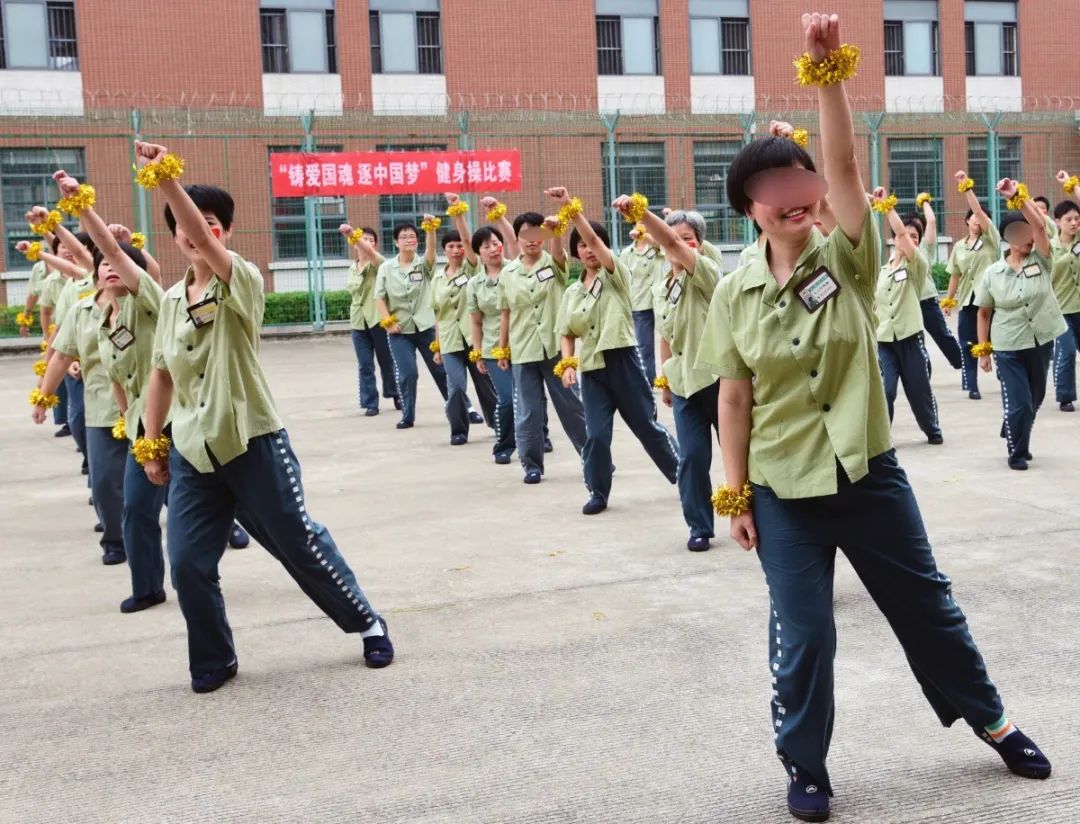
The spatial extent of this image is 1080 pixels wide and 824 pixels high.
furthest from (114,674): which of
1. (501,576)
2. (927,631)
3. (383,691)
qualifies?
(927,631)

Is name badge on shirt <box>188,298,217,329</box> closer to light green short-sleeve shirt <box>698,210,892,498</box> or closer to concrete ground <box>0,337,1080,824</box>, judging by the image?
concrete ground <box>0,337,1080,824</box>

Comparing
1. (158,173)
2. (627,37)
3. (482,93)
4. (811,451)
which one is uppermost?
(627,37)

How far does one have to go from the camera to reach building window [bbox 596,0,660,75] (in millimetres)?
27062

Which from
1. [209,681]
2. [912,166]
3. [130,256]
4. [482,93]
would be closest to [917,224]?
[130,256]

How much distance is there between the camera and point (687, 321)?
681 cm

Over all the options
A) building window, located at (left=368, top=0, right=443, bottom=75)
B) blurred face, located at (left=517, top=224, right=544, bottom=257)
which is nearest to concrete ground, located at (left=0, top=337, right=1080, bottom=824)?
blurred face, located at (left=517, top=224, right=544, bottom=257)

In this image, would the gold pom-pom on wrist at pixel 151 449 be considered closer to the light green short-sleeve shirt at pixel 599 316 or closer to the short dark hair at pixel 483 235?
the light green short-sleeve shirt at pixel 599 316

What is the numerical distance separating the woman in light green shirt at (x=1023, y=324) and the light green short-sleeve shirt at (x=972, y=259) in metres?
3.55

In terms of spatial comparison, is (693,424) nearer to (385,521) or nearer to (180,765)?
(385,521)

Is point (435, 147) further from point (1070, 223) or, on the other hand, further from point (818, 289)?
point (818, 289)

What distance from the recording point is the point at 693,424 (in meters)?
6.80

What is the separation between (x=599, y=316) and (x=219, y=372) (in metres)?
3.41

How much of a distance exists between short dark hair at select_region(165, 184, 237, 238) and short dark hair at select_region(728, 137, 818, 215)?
212 centimetres

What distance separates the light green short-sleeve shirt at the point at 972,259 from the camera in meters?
12.5
